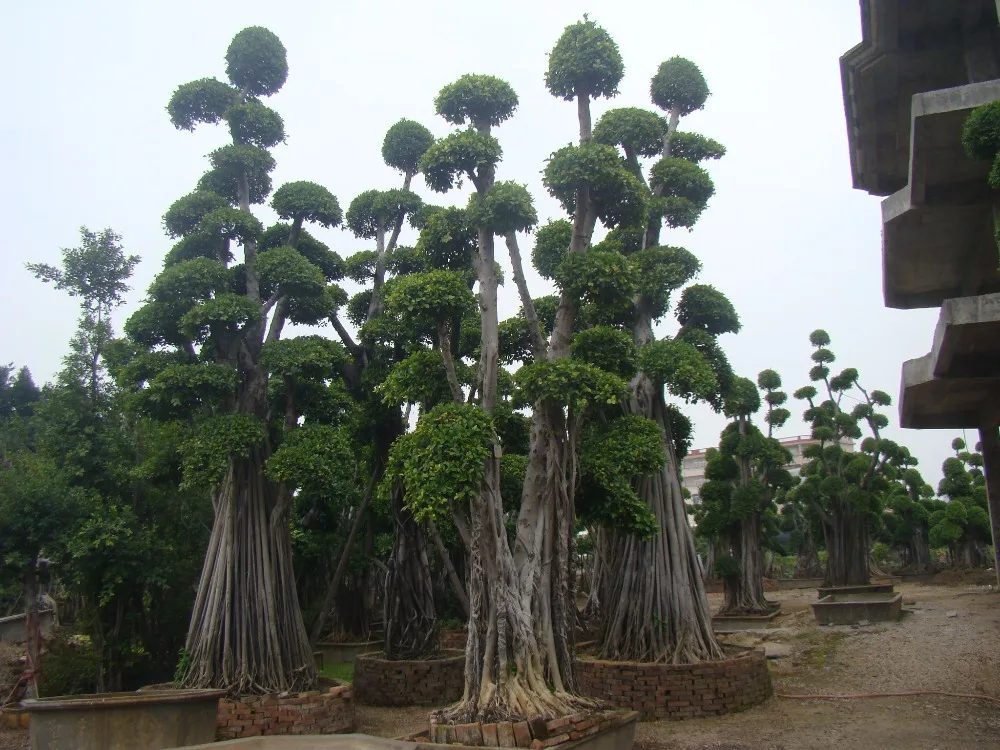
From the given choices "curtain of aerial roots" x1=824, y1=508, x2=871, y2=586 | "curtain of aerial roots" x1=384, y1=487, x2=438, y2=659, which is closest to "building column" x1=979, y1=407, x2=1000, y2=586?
"curtain of aerial roots" x1=384, y1=487, x2=438, y2=659

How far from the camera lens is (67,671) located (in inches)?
429

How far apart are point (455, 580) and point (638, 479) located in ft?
10.5

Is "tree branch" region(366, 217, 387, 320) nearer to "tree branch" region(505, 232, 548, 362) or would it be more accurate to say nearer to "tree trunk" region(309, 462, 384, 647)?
"tree trunk" region(309, 462, 384, 647)

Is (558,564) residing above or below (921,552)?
above

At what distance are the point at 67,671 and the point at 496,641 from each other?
746 cm

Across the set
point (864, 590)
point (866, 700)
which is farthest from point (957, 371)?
point (864, 590)

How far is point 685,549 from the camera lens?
33.2ft

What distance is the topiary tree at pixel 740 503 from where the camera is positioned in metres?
18.5

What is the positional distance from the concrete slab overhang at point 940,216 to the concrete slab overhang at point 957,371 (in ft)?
2.92

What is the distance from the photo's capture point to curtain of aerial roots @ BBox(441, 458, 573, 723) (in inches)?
255

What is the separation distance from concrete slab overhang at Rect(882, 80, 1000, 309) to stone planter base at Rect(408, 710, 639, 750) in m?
4.96

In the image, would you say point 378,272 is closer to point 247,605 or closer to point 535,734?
point 247,605

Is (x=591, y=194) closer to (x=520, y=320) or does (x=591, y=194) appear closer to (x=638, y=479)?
(x=520, y=320)

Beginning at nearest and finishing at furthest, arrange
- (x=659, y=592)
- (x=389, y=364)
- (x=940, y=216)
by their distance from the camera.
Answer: (x=940, y=216)
(x=659, y=592)
(x=389, y=364)
